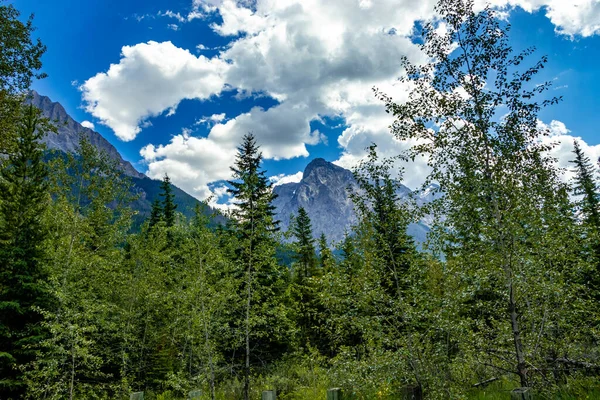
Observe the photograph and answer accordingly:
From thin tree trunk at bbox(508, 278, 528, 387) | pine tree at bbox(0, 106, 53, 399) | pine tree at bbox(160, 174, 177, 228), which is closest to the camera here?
thin tree trunk at bbox(508, 278, 528, 387)

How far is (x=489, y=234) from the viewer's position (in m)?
6.05

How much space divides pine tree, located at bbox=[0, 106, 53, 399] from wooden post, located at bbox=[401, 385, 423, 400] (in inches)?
528

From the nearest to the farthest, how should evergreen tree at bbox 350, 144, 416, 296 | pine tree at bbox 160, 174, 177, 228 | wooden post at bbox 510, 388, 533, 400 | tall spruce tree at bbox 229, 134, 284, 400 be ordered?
wooden post at bbox 510, 388, 533, 400 → evergreen tree at bbox 350, 144, 416, 296 → tall spruce tree at bbox 229, 134, 284, 400 → pine tree at bbox 160, 174, 177, 228

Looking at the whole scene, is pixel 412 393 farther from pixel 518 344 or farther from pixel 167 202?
pixel 167 202

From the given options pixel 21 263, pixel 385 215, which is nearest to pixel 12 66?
pixel 21 263

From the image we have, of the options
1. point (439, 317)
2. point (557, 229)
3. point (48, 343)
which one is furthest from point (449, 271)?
point (48, 343)

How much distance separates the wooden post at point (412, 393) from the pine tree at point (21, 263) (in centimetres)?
1341

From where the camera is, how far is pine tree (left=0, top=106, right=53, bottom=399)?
13.3 metres

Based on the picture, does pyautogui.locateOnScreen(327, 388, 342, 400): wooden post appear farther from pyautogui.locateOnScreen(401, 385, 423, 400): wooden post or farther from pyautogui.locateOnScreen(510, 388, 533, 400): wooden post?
pyautogui.locateOnScreen(510, 388, 533, 400): wooden post

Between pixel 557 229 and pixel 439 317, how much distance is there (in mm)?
2658

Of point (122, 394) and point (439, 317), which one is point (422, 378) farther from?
point (122, 394)

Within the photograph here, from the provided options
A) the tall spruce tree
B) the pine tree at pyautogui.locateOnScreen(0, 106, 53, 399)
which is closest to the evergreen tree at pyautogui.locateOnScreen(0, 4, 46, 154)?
the pine tree at pyautogui.locateOnScreen(0, 106, 53, 399)

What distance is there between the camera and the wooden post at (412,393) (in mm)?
5789

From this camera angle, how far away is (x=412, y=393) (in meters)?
5.80
